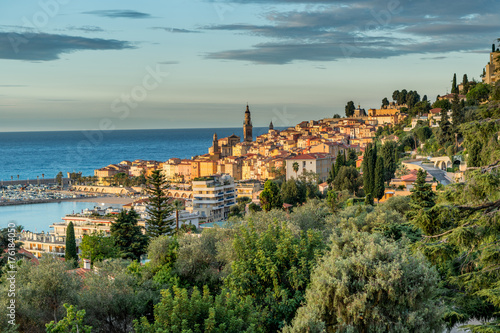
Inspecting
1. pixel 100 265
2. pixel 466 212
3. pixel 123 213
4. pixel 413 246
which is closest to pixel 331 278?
pixel 413 246

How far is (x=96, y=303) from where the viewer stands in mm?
9031

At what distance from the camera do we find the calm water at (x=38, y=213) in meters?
56.4

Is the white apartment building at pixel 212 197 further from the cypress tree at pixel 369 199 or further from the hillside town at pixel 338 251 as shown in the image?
the cypress tree at pixel 369 199

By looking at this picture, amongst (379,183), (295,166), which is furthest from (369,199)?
(295,166)

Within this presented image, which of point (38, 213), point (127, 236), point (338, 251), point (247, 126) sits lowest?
point (38, 213)

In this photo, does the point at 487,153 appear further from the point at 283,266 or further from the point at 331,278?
the point at 283,266

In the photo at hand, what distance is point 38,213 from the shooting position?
6675cm

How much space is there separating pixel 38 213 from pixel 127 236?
162ft

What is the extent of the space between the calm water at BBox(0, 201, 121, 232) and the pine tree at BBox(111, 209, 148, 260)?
33.2 metres

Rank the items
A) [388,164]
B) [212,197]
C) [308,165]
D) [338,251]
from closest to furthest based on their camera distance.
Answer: [338,251] < [388,164] < [212,197] < [308,165]

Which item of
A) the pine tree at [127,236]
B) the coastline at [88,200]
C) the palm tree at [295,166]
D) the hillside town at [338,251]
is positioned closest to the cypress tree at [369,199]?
the hillside town at [338,251]

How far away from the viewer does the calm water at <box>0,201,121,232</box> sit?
56438 millimetres

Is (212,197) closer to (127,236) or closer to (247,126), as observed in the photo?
(127,236)

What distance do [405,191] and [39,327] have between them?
2435cm
